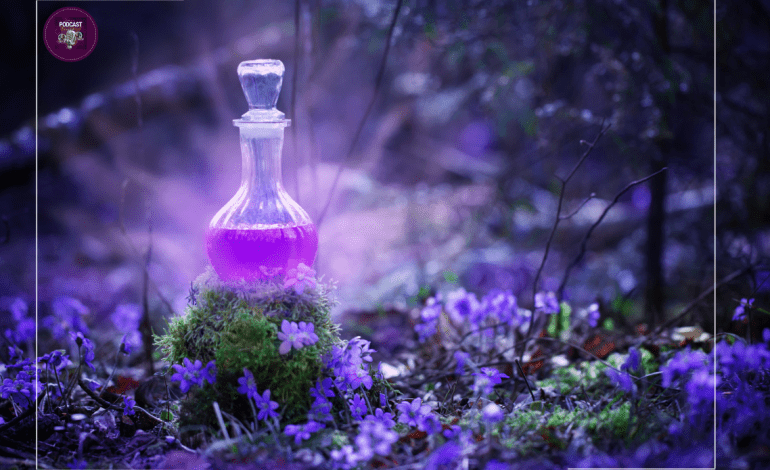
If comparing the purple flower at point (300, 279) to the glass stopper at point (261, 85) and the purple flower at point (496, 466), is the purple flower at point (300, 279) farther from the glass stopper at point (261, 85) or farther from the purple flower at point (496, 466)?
the purple flower at point (496, 466)

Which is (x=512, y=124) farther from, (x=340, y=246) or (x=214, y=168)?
(x=214, y=168)

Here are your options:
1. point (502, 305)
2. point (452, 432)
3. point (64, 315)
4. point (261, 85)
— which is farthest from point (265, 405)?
point (64, 315)

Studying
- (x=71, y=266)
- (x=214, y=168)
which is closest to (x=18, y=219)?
(x=71, y=266)

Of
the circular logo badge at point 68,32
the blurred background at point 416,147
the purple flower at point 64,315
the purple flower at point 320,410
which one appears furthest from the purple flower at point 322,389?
the circular logo badge at point 68,32

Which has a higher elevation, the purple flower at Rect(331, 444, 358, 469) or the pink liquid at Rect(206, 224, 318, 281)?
the pink liquid at Rect(206, 224, 318, 281)

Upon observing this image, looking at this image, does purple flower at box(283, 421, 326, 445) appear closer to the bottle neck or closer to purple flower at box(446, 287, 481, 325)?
the bottle neck

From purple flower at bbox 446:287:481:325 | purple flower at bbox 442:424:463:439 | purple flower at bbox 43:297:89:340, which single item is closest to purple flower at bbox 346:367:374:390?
purple flower at bbox 442:424:463:439

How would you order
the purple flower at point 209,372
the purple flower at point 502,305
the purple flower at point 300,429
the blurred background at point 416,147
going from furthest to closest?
the blurred background at point 416,147 < the purple flower at point 502,305 < the purple flower at point 209,372 < the purple flower at point 300,429
